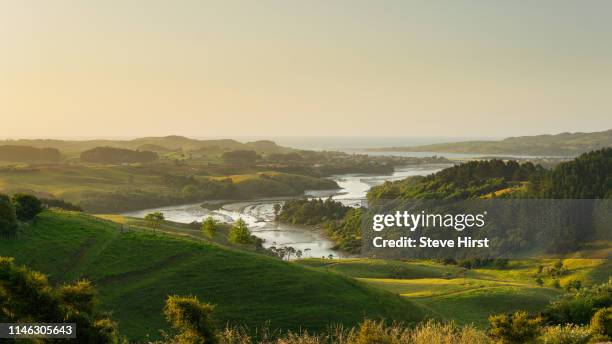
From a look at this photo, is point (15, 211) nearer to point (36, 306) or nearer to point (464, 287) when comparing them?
point (36, 306)

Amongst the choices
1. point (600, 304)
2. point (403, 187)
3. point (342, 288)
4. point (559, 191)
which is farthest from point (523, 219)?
point (342, 288)

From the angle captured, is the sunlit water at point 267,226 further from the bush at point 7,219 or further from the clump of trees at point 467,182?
the bush at point 7,219

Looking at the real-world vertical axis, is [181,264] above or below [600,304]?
above

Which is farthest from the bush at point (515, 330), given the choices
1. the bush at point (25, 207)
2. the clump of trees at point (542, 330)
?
the bush at point (25, 207)

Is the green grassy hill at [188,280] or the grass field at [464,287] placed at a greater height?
the green grassy hill at [188,280]

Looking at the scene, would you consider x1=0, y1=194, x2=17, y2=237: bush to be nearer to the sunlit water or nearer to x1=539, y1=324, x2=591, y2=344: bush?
x1=539, y1=324, x2=591, y2=344: bush

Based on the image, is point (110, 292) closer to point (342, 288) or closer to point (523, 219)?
point (342, 288)

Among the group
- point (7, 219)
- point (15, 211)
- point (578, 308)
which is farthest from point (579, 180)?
point (7, 219)
